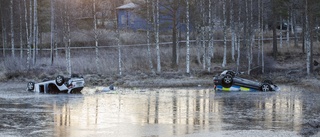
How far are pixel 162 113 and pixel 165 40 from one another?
46836 mm

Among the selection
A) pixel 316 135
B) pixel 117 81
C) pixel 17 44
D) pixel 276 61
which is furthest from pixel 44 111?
pixel 17 44

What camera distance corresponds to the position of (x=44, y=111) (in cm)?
2225

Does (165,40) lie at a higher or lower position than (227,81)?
higher

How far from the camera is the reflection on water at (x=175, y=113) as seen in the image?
1736 cm

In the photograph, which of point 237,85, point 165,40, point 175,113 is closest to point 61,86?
point 237,85

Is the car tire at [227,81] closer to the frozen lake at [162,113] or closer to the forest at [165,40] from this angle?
the frozen lake at [162,113]

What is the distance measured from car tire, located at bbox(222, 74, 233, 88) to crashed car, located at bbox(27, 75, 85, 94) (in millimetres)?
7730

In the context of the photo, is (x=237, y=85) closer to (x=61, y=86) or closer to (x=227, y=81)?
(x=227, y=81)

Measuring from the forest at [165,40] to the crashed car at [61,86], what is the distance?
421 inches

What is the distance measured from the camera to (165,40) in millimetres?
67875

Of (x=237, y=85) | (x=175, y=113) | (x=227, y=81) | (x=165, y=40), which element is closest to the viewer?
(x=175, y=113)

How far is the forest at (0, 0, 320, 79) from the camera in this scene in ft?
146

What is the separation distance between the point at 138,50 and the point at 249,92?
29.7m

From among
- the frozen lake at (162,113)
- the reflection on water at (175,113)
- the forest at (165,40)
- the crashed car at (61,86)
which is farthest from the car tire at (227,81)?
the forest at (165,40)
